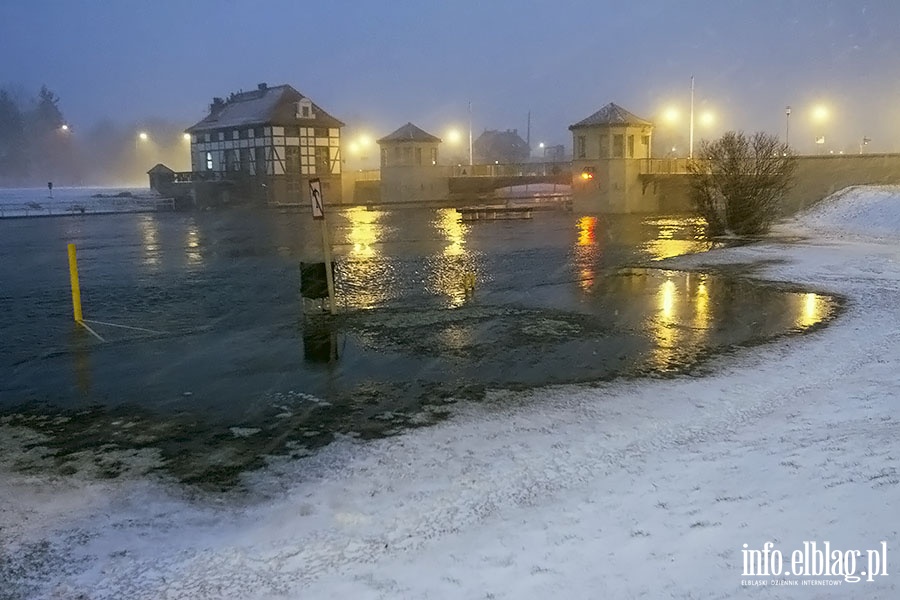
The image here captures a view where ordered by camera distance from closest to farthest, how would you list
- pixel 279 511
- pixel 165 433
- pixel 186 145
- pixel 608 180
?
1. pixel 279 511
2. pixel 165 433
3. pixel 608 180
4. pixel 186 145

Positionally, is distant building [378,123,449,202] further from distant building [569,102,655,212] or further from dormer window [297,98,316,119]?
distant building [569,102,655,212]

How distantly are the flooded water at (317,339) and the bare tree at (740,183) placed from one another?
4.51 metres

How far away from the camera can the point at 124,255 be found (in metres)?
25.5

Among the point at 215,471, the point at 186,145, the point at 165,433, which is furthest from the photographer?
the point at 186,145

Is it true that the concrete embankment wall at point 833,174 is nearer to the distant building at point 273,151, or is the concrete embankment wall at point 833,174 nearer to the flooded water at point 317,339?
the flooded water at point 317,339

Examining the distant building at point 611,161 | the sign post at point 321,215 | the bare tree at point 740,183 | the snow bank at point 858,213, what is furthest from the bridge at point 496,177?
the sign post at point 321,215

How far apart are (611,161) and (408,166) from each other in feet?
69.1

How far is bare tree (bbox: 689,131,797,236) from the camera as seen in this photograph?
27.2m

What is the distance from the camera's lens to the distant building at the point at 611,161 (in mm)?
48688

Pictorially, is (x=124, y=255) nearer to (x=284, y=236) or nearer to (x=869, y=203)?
(x=284, y=236)

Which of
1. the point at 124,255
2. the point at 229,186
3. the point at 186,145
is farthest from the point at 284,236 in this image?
the point at 186,145

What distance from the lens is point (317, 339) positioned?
38.5 ft

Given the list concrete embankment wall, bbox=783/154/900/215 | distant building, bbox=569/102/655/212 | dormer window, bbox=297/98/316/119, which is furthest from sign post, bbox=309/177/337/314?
dormer window, bbox=297/98/316/119

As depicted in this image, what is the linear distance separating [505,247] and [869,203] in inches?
650
